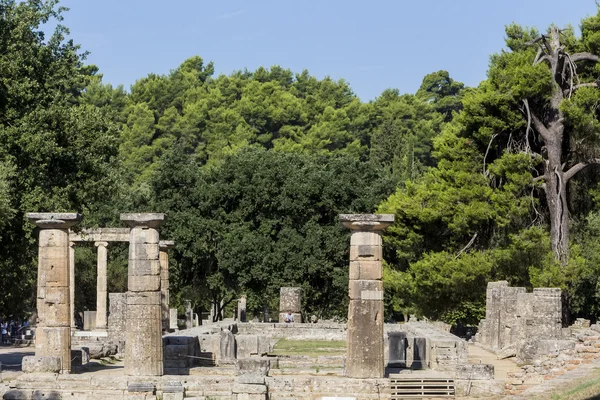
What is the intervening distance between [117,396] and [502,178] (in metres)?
23.2

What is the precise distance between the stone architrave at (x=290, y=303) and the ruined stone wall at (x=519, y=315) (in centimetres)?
990

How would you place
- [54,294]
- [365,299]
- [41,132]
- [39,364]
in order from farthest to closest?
[41,132] → [54,294] → [39,364] → [365,299]

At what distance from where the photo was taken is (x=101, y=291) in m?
52.5

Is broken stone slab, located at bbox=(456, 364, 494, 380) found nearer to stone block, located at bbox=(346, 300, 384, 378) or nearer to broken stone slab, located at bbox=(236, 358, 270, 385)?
stone block, located at bbox=(346, 300, 384, 378)

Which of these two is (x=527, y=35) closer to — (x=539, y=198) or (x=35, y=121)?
(x=539, y=198)

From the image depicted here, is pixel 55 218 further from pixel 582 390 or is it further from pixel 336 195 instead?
pixel 336 195

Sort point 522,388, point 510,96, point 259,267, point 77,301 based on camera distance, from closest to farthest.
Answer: point 522,388 → point 510,96 → point 259,267 → point 77,301

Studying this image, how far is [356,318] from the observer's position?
2903 cm

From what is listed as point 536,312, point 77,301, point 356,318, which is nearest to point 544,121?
point 536,312

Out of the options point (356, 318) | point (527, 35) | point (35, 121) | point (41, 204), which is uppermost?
point (527, 35)

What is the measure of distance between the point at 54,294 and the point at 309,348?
1170 centimetres

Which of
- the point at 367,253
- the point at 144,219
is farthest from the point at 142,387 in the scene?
the point at 367,253

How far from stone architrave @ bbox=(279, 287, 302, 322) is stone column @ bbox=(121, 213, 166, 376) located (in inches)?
763

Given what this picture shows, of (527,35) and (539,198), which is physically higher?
(527,35)
